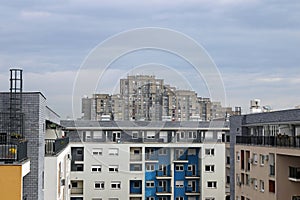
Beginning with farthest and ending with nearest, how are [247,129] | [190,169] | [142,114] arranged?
[190,169] < [142,114] < [247,129]

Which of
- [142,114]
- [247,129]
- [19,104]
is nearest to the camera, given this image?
[19,104]

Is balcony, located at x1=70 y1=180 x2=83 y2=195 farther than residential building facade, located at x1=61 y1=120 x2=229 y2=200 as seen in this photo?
No

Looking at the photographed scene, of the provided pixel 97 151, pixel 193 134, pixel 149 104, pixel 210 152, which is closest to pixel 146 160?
pixel 97 151

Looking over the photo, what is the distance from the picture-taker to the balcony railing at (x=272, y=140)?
19125 millimetres

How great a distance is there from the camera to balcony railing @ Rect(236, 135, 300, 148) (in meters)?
19.1

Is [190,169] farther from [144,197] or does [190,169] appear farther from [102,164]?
[102,164]

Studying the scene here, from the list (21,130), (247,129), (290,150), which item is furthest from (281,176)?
(21,130)

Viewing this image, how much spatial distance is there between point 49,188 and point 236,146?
14569 millimetres

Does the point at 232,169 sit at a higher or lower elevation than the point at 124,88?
lower

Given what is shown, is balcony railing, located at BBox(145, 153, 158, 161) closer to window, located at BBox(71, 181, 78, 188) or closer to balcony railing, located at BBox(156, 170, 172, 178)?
balcony railing, located at BBox(156, 170, 172, 178)

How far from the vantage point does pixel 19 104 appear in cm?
1291

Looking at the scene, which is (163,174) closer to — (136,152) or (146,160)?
(146,160)

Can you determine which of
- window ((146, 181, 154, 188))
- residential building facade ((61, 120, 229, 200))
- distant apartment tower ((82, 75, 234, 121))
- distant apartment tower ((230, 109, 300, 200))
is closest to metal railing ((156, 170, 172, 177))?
residential building facade ((61, 120, 229, 200))

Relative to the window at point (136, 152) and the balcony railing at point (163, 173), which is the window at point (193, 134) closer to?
the balcony railing at point (163, 173)
